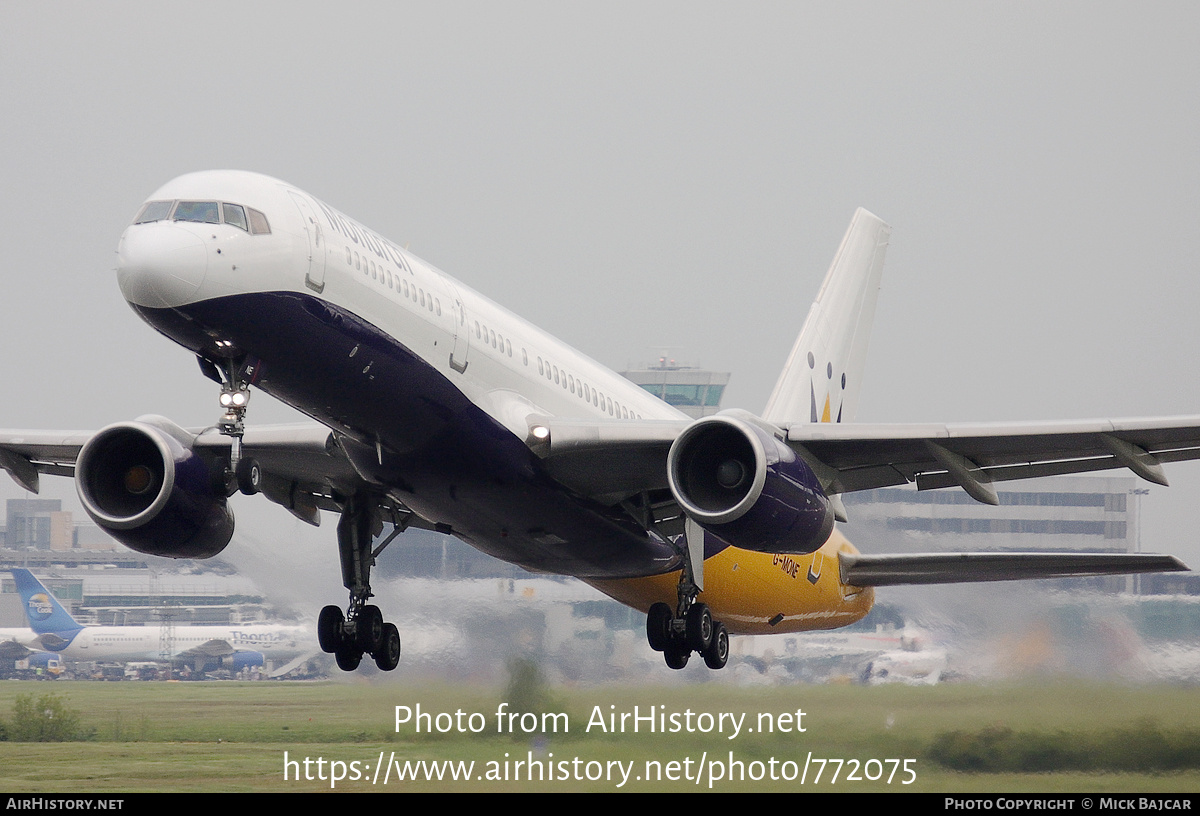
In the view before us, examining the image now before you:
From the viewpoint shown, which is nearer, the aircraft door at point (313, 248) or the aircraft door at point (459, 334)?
the aircraft door at point (313, 248)

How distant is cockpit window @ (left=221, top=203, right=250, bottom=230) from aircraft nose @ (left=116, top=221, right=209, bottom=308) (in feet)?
1.63

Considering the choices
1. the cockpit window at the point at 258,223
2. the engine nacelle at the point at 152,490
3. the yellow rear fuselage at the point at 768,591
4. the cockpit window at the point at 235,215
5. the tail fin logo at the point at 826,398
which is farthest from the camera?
the tail fin logo at the point at 826,398

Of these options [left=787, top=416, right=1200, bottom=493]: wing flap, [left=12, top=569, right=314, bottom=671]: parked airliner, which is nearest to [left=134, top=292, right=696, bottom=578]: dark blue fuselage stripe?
[left=787, top=416, right=1200, bottom=493]: wing flap

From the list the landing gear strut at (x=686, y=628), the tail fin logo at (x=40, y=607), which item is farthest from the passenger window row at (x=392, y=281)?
the tail fin logo at (x=40, y=607)

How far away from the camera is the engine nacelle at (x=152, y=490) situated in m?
19.6

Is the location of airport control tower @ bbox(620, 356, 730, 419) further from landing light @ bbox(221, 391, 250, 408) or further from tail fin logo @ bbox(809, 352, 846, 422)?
landing light @ bbox(221, 391, 250, 408)

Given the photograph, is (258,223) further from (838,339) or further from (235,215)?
(838,339)

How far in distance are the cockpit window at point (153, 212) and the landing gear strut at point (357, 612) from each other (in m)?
7.32

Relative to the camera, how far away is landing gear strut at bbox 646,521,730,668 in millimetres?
21641

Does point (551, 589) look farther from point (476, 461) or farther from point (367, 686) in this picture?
point (476, 461)

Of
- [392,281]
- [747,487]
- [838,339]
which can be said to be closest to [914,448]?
[747,487]

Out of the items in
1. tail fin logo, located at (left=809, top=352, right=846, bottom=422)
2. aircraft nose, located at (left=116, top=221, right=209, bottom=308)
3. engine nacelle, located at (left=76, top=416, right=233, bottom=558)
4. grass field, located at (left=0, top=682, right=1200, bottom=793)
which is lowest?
grass field, located at (left=0, top=682, right=1200, bottom=793)

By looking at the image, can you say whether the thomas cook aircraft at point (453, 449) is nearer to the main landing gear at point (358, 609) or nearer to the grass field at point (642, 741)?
the main landing gear at point (358, 609)

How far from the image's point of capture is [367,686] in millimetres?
27359
